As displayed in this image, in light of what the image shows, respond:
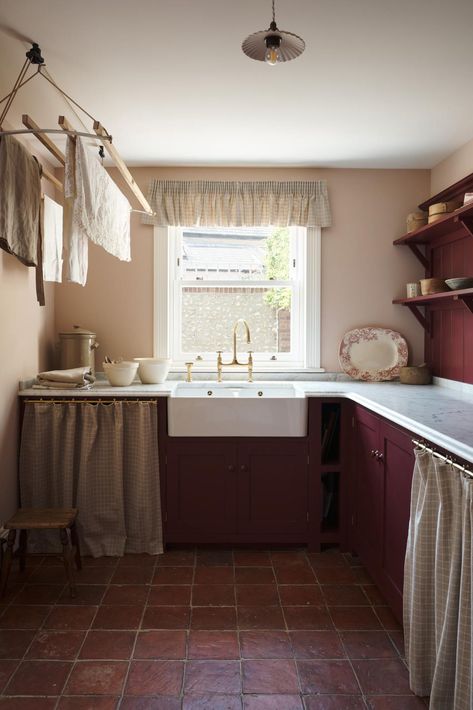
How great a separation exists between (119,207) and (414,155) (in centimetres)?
193

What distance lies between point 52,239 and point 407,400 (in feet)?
6.90

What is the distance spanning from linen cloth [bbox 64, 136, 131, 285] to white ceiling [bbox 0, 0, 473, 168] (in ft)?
1.39

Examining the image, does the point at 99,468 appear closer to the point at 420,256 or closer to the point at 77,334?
the point at 77,334

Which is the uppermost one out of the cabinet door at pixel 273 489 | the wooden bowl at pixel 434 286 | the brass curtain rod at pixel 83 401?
the wooden bowl at pixel 434 286

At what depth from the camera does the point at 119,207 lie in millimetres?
2871

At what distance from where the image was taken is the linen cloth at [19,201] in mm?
2281

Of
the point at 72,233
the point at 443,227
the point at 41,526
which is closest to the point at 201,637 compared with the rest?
the point at 41,526

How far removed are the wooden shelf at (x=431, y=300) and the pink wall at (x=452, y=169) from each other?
2.50 feet

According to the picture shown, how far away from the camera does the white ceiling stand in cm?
201

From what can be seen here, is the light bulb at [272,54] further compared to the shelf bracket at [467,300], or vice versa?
the shelf bracket at [467,300]

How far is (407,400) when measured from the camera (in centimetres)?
277

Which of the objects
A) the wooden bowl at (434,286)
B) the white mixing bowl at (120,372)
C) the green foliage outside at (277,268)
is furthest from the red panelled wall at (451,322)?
the white mixing bowl at (120,372)

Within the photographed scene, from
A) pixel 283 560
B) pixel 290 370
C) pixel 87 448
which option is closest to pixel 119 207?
Answer: pixel 87 448

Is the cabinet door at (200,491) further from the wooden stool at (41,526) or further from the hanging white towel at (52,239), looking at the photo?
the hanging white towel at (52,239)
